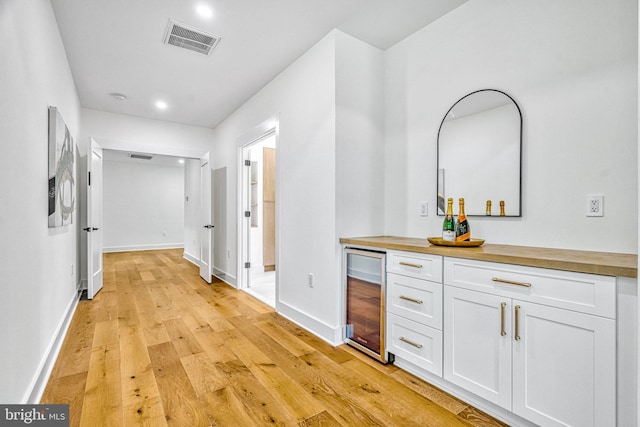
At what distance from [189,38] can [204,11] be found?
44cm

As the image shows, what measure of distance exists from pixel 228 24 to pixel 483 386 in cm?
300

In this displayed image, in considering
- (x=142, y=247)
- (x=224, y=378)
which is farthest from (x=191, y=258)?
(x=224, y=378)

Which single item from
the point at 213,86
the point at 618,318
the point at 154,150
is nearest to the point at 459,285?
the point at 618,318

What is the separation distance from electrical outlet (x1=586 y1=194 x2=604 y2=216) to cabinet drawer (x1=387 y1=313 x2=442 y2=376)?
41.0 inches

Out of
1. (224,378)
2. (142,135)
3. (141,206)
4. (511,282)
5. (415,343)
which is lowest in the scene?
(224,378)

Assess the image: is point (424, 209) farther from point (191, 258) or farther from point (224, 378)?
point (191, 258)

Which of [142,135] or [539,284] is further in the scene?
[142,135]

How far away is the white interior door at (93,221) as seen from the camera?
3809 mm

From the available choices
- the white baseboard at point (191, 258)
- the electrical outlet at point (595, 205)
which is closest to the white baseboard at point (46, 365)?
the electrical outlet at point (595, 205)

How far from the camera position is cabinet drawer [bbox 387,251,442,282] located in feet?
6.05

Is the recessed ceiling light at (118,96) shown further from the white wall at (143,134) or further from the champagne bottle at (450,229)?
the champagne bottle at (450,229)

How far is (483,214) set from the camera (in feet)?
6.94

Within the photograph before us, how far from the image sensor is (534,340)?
4.65 ft

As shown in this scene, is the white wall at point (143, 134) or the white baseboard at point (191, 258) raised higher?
the white wall at point (143, 134)
